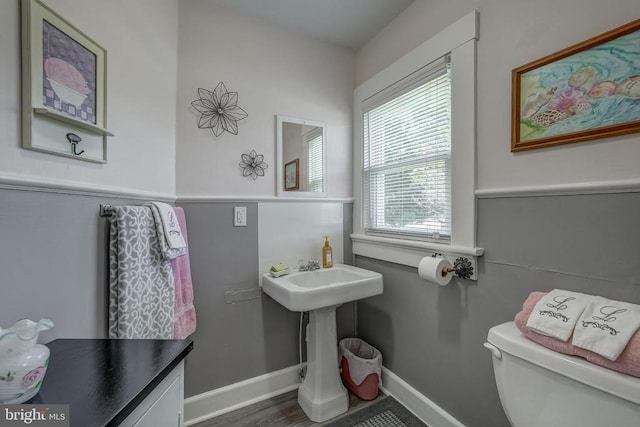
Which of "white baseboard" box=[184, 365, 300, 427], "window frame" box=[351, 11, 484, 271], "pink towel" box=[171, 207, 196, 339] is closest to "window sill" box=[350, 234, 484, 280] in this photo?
"window frame" box=[351, 11, 484, 271]

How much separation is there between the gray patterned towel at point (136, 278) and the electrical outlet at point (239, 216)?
570 millimetres

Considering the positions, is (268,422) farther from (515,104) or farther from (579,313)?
(515,104)

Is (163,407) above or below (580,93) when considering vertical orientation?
below

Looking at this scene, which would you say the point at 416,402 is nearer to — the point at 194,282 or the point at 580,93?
the point at 194,282

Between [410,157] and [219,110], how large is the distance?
49.0 inches

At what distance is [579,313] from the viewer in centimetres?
82

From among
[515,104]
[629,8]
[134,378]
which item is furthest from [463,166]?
[134,378]

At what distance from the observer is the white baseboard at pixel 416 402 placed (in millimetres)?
1445

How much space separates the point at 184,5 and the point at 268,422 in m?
2.53

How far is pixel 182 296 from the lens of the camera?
4.66 feet

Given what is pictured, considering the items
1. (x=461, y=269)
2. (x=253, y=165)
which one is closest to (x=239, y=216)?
(x=253, y=165)

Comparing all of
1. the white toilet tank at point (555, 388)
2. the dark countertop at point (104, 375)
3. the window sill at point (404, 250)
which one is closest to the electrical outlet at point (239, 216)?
the window sill at point (404, 250)

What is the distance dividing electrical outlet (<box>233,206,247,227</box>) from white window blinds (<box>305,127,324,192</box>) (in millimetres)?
495

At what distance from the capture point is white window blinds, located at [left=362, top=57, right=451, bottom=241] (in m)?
1.51
